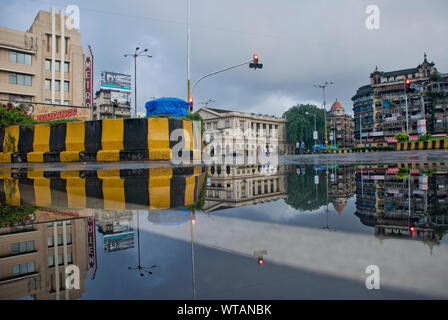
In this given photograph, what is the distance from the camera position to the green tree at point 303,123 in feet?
228

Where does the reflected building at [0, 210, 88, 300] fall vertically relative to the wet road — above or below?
below

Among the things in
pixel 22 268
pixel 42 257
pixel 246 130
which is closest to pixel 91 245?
pixel 42 257

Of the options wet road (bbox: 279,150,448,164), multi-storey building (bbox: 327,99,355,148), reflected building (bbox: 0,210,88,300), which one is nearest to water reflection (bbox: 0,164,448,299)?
reflected building (bbox: 0,210,88,300)

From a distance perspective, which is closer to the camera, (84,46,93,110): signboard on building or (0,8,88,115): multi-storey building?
(0,8,88,115): multi-storey building

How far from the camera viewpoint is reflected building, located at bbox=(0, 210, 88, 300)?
114cm

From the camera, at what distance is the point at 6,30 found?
32.9 m

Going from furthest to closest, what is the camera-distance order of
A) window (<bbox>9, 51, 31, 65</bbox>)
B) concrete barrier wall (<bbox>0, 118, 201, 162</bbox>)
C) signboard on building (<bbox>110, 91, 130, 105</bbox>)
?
signboard on building (<bbox>110, 91, 130, 105</bbox>) < window (<bbox>9, 51, 31, 65</bbox>) < concrete barrier wall (<bbox>0, 118, 201, 162</bbox>)

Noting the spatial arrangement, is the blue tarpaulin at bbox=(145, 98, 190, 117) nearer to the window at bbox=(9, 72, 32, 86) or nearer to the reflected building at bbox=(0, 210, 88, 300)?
the reflected building at bbox=(0, 210, 88, 300)

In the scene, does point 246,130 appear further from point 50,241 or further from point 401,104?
point 50,241

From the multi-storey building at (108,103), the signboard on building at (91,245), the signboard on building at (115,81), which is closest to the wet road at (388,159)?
the signboard on building at (91,245)
